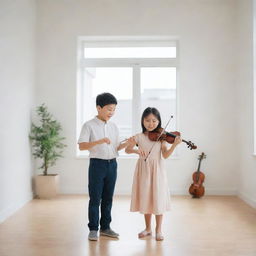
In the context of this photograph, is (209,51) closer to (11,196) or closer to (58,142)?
(58,142)

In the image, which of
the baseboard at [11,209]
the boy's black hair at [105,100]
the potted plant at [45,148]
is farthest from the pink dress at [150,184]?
the potted plant at [45,148]

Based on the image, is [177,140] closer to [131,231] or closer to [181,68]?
[131,231]

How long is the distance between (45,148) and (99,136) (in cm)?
214

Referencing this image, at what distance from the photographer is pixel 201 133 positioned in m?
5.36

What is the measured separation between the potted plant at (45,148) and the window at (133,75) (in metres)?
0.58

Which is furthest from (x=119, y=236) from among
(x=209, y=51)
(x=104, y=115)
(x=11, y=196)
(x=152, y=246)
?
(x=209, y=51)

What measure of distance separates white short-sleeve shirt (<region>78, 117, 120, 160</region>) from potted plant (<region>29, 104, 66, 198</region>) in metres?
2.02

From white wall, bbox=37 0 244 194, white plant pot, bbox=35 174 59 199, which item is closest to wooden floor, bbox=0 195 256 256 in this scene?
white plant pot, bbox=35 174 59 199

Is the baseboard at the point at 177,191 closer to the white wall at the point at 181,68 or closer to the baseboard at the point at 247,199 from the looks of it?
the white wall at the point at 181,68

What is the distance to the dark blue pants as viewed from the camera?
305 cm

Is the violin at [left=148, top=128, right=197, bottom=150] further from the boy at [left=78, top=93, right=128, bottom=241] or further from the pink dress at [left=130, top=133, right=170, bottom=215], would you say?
the boy at [left=78, top=93, right=128, bottom=241]

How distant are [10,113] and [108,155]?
170cm

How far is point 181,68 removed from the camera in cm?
539

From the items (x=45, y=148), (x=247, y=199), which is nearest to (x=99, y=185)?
(x=45, y=148)
